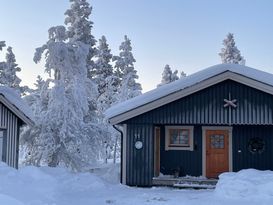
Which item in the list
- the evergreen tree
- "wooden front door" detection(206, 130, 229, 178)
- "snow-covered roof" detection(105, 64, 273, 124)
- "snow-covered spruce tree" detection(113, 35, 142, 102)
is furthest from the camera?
"snow-covered spruce tree" detection(113, 35, 142, 102)

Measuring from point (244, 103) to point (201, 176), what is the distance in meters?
3.56

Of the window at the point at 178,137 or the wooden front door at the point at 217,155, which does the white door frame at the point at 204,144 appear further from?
the window at the point at 178,137

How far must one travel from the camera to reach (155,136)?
58.3ft

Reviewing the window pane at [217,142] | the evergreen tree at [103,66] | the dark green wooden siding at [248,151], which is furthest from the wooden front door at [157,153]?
the evergreen tree at [103,66]

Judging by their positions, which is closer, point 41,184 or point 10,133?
point 41,184

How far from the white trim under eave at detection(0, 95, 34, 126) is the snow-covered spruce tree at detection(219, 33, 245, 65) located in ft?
103

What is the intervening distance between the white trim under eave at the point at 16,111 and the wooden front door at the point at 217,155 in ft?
25.0

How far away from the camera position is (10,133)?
18.7 m

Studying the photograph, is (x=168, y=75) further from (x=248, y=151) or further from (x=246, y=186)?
(x=246, y=186)

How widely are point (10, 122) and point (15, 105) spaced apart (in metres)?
0.98

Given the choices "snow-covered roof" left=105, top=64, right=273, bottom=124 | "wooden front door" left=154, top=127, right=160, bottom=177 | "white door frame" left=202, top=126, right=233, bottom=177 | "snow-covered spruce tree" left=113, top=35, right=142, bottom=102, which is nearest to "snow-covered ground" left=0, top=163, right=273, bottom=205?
"wooden front door" left=154, top=127, right=160, bottom=177

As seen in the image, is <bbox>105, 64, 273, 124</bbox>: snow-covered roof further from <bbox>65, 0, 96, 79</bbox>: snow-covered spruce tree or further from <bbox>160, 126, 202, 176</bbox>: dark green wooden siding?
<bbox>65, 0, 96, 79</bbox>: snow-covered spruce tree

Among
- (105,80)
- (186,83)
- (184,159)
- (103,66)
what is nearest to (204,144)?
(184,159)

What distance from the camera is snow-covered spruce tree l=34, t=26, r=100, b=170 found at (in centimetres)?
2162
